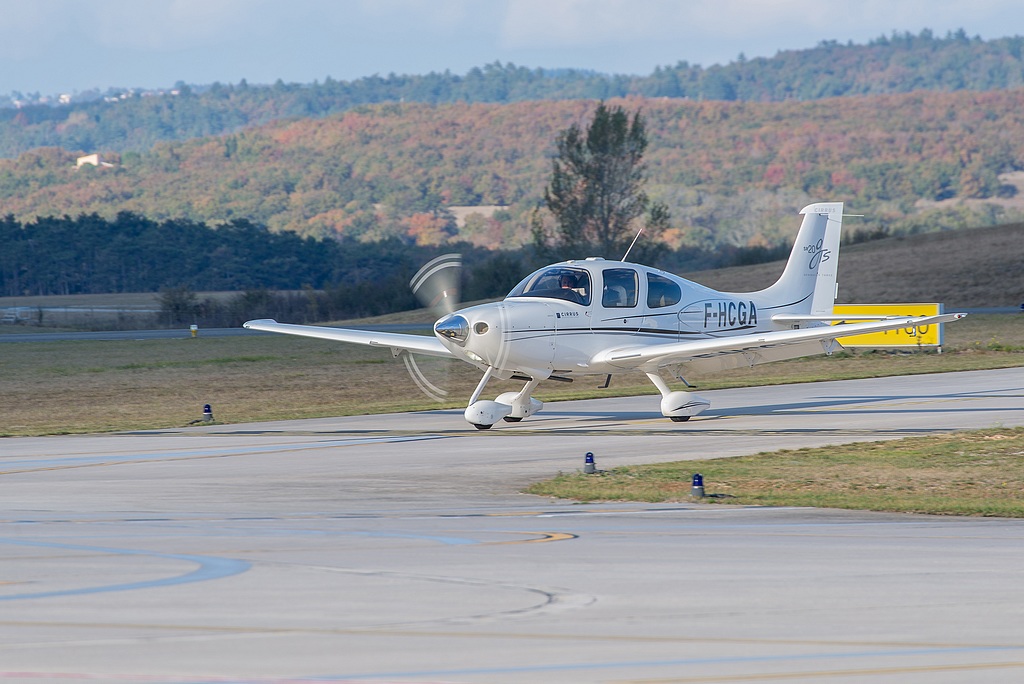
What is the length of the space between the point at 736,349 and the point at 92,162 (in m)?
185

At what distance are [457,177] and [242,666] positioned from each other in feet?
610

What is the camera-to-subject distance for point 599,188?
75.7m

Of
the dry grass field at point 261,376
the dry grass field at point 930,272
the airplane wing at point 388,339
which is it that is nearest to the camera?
the airplane wing at point 388,339

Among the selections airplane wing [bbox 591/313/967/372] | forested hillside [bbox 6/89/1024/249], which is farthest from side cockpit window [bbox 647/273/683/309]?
forested hillside [bbox 6/89/1024/249]

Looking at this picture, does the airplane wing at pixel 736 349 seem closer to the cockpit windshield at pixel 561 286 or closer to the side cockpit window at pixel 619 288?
the side cockpit window at pixel 619 288

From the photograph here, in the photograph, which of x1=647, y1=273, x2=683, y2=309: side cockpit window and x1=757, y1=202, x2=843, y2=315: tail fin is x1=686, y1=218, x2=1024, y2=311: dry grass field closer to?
x1=757, y1=202, x2=843, y2=315: tail fin

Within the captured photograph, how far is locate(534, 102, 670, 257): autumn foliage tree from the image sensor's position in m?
75.4

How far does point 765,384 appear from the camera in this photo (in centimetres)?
3056

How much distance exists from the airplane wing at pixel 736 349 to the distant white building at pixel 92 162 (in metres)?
179

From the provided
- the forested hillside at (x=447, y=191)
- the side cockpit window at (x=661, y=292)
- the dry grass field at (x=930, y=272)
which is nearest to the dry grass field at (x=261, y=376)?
the side cockpit window at (x=661, y=292)

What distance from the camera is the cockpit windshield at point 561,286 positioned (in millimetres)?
21641

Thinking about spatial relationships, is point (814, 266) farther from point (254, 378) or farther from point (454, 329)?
point (254, 378)

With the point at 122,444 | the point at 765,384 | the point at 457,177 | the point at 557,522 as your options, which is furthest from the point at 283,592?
the point at 457,177

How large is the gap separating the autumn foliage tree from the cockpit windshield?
5335cm
